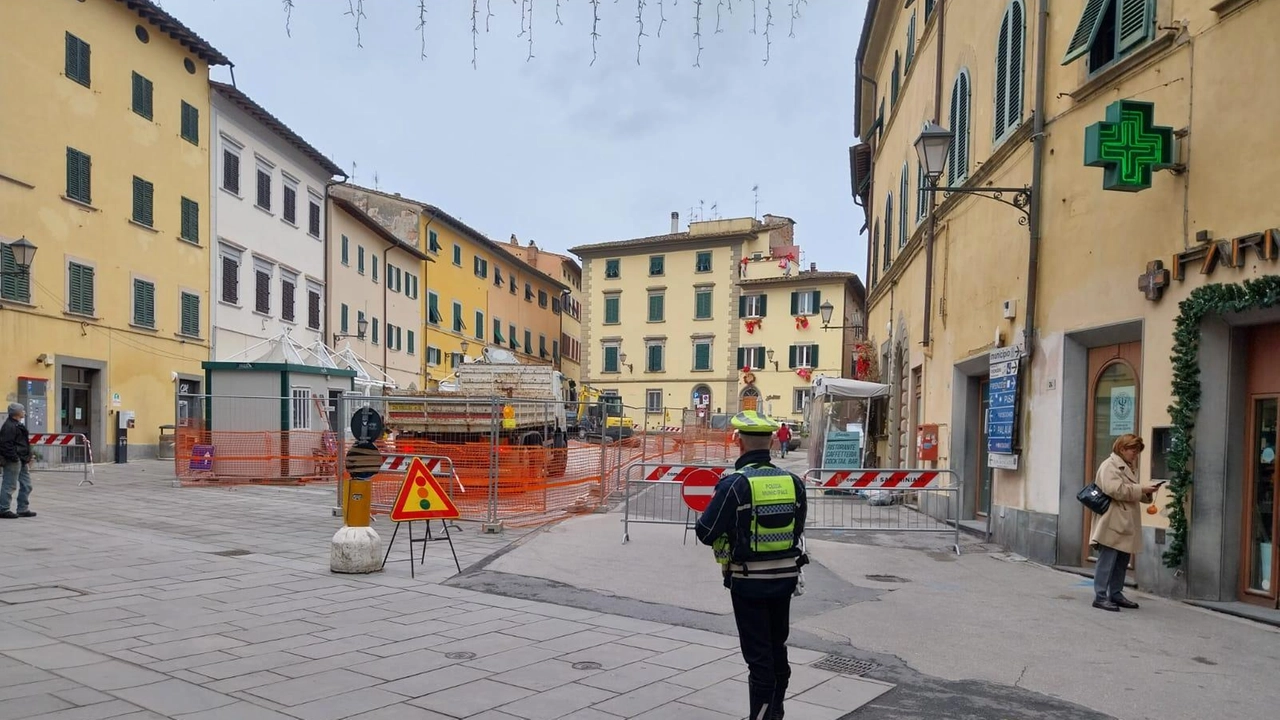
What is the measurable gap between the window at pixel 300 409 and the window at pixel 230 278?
446 inches

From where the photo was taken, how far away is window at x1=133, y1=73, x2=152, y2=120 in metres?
25.1

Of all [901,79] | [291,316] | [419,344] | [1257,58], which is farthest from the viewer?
[419,344]

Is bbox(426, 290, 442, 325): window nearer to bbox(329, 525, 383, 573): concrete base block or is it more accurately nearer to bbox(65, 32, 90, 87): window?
bbox(65, 32, 90, 87): window

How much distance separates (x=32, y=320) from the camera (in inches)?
832

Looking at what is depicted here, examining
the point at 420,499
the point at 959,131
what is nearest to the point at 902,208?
the point at 959,131

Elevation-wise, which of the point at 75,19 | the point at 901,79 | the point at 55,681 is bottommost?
the point at 55,681

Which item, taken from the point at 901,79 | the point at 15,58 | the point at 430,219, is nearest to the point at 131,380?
the point at 15,58

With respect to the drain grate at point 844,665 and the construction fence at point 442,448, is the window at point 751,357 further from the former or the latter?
the drain grate at point 844,665

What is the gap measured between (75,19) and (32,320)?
8020 mm

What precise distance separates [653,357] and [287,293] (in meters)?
29.0

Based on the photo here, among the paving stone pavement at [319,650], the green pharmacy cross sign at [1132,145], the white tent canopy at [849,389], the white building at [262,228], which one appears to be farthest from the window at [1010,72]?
the white building at [262,228]

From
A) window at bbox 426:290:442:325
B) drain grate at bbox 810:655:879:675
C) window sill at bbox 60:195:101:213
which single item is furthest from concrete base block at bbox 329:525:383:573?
window at bbox 426:290:442:325

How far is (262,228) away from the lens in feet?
104

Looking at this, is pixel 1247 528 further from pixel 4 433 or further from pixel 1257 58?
pixel 4 433
